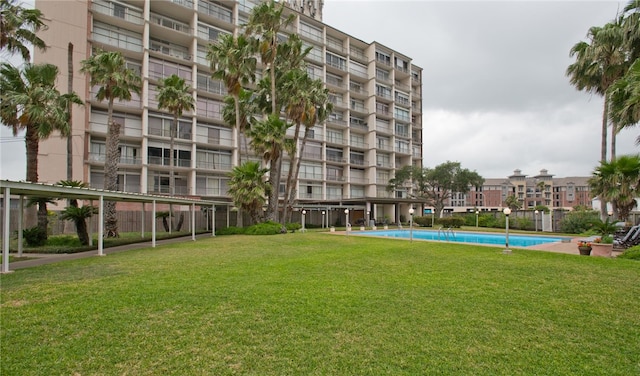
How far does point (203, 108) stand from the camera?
3400cm

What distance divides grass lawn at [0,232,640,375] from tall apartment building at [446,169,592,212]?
334 feet

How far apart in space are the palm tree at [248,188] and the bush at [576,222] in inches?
1016

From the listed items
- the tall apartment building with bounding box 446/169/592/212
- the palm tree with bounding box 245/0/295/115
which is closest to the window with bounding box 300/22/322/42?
the palm tree with bounding box 245/0/295/115

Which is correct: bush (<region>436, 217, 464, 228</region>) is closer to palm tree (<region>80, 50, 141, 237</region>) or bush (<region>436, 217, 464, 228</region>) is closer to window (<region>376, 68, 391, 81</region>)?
window (<region>376, 68, 391, 81</region>)

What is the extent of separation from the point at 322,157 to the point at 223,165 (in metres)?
13.0

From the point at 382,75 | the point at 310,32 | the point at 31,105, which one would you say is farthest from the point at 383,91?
the point at 31,105

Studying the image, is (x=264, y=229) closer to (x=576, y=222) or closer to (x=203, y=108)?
(x=203, y=108)

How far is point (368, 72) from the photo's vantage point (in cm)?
4788

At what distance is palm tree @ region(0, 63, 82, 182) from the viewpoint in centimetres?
1565

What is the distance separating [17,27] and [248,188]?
49.0 ft

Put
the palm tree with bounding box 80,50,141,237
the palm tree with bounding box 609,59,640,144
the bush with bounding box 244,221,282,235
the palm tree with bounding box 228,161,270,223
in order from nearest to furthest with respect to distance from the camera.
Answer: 1. the palm tree with bounding box 609,59,640,144
2. the palm tree with bounding box 80,50,141,237
3. the bush with bounding box 244,221,282,235
4. the palm tree with bounding box 228,161,270,223

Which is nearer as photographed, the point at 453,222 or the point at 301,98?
the point at 301,98

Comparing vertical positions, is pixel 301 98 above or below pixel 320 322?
above

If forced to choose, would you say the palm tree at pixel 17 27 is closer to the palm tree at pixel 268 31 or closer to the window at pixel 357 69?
the palm tree at pixel 268 31
